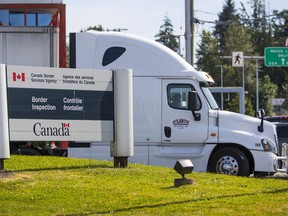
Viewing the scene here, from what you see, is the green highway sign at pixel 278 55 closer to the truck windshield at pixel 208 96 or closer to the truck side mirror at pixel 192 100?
the truck windshield at pixel 208 96

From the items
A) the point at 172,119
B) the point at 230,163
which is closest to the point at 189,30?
the point at 172,119

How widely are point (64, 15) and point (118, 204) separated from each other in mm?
12161

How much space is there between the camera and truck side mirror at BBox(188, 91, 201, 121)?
17.2m

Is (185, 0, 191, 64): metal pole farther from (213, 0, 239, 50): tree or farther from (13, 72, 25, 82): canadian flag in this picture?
(213, 0, 239, 50): tree

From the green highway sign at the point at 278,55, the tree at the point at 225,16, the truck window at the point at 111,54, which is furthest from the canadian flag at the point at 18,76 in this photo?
the tree at the point at 225,16

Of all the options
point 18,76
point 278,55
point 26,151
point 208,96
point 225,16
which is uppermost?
point 225,16

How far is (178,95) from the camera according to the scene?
57.6ft

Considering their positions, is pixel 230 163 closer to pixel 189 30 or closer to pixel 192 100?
pixel 192 100

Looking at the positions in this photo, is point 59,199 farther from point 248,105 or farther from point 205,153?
point 248,105

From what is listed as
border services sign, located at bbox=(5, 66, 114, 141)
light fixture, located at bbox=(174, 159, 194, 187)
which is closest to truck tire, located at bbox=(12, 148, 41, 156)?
border services sign, located at bbox=(5, 66, 114, 141)

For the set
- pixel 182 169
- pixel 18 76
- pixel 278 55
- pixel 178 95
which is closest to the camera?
pixel 182 169

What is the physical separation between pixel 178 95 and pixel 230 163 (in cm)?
195

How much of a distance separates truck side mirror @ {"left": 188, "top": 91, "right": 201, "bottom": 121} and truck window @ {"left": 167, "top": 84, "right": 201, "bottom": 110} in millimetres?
152

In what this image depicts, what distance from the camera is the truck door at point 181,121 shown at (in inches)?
684
